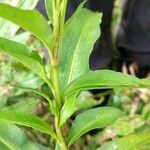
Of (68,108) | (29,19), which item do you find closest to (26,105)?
(68,108)

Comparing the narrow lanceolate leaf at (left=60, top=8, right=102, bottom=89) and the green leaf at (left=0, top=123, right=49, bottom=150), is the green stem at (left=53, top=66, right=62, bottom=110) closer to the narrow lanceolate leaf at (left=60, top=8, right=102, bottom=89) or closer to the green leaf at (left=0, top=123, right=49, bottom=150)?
the narrow lanceolate leaf at (left=60, top=8, right=102, bottom=89)

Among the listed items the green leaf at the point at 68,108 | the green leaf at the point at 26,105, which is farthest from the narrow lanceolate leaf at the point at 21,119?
the green leaf at the point at 26,105

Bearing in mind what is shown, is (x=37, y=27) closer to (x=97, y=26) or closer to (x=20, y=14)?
(x=20, y=14)

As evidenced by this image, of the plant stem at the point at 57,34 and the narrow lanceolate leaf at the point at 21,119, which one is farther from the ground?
the plant stem at the point at 57,34

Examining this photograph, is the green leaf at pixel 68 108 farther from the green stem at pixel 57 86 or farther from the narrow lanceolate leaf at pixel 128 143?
the narrow lanceolate leaf at pixel 128 143

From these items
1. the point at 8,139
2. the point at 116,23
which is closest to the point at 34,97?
the point at 8,139

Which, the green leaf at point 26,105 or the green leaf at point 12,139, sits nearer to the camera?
the green leaf at point 12,139
